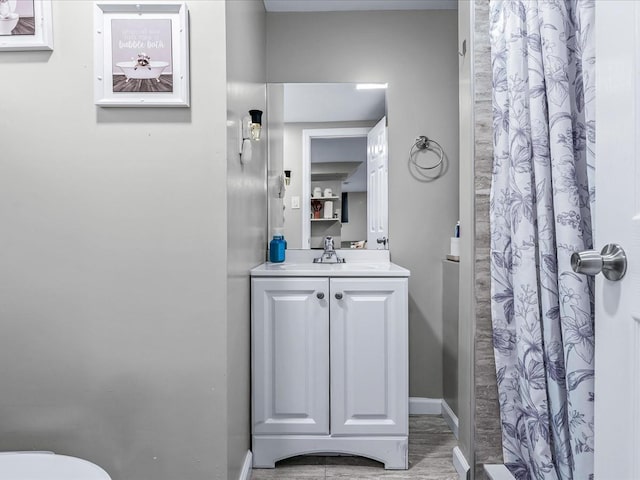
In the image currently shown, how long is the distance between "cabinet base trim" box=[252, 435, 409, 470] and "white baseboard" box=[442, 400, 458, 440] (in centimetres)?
50

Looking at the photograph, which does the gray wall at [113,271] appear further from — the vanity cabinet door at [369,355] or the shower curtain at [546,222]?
the shower curtain at [546,222]

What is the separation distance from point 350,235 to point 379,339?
0.89 meters

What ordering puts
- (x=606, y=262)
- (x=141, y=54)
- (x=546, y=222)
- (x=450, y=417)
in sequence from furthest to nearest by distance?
(x=450, y=417)
(x=141, y=54)
(x=546, y=222)
(x=606, y=262)

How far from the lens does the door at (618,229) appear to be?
2.68 feet

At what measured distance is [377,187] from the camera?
2811 mm

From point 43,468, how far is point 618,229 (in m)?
1.54

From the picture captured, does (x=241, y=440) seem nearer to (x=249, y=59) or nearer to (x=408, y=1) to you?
(x=249, y=59)

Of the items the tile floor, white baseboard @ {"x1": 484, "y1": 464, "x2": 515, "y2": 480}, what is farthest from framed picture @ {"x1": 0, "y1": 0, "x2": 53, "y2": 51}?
white baseboard @ {"x1": 484, "y1": 464, "x2": 515, "y2": 480}

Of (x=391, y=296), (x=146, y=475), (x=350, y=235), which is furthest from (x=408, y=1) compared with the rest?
(x=146, y=475)

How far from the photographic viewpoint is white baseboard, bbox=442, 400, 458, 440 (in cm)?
250

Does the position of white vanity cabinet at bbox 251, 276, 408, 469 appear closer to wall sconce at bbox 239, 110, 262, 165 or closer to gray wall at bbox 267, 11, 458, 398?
wall sconce at bbox 239, 110, 262, 165

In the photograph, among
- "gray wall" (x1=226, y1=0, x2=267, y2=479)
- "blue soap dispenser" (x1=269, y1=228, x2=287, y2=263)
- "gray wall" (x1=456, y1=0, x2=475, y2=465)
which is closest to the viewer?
"gray wall" (x1=226, y1=0, x2=267, y2=479)

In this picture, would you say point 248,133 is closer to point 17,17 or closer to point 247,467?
point 17,17

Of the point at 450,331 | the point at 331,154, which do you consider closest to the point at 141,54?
the point at 331,154
